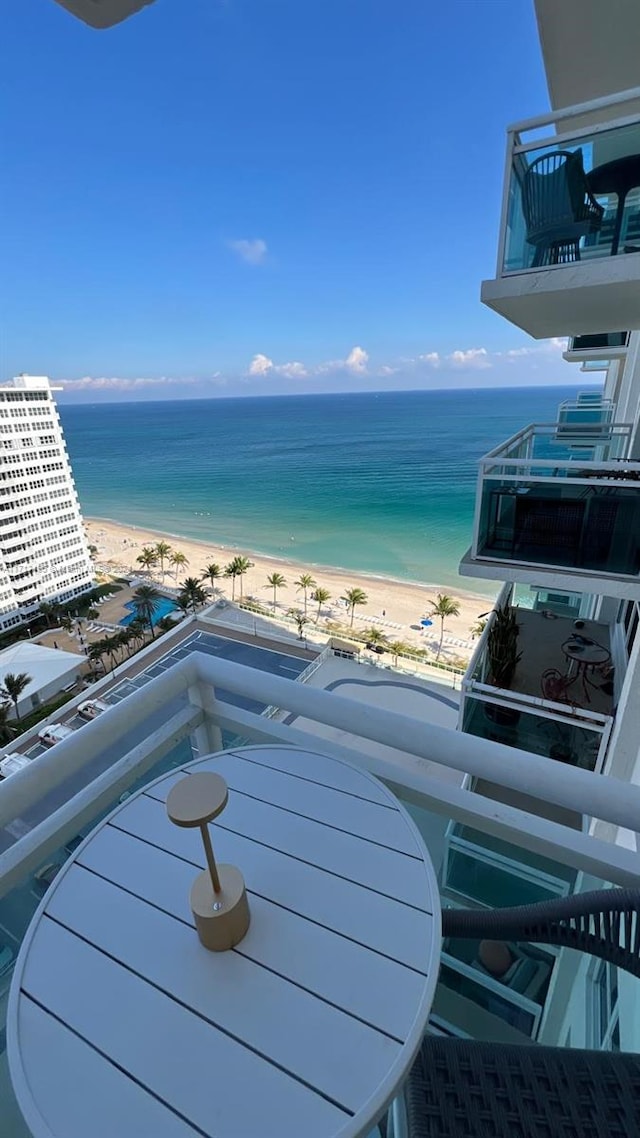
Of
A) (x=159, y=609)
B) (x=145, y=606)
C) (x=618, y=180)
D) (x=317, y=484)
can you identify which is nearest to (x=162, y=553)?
(x=159, y=609)

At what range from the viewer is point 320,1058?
71 cm

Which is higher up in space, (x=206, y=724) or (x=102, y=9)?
(x=102, y=9)

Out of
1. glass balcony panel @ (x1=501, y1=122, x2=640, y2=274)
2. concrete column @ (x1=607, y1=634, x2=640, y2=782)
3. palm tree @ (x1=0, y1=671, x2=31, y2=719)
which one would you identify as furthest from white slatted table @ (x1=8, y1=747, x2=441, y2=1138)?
palm tree @ (x1=0, y1=671, x2=31, y2=719)

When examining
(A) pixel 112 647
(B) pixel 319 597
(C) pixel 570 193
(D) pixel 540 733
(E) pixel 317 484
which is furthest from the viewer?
(E) pixel 317 484

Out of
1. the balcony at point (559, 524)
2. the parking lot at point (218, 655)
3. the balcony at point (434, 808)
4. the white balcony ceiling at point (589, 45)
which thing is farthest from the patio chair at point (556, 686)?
the parking lot at point (218, 655)

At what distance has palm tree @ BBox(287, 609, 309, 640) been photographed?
66.6ft

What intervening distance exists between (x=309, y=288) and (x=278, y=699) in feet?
327

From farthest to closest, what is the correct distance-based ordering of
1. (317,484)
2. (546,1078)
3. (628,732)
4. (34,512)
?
Answer: (317,484) → (34,512) → (628,732) → (546,1078)

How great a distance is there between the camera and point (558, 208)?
326 cm

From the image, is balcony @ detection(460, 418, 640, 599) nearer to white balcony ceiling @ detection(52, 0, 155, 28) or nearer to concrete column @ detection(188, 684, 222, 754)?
concrete column @ detection(188, 684, 222, 754)

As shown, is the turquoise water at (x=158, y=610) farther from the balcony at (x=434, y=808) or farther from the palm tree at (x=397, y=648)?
the balcony at (x=434, y=808)

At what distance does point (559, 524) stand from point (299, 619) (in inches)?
710

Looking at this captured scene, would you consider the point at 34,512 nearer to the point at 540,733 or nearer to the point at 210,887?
the point at 540,733

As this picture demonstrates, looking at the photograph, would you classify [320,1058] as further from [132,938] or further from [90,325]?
[90,325]
